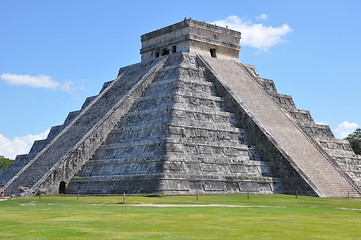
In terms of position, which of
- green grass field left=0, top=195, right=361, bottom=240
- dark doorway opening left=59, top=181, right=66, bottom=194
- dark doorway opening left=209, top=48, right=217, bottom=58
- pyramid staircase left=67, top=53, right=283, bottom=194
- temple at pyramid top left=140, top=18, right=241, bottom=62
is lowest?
green grass field left=0, top=195, right=361, bottom=240

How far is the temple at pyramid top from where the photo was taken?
39.8 meters

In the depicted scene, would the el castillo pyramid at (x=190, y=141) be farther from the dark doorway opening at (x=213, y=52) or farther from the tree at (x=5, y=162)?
the tree at (x=5, y=162)

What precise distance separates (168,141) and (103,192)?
455cm

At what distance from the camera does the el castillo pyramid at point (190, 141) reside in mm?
29250

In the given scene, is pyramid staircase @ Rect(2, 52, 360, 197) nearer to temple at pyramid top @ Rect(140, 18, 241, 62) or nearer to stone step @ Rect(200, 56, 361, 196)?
stone step @ Rect(200, 56, 361, 196)

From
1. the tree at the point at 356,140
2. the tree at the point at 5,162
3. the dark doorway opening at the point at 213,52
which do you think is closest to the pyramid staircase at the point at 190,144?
the dark doorway opening at the point at 213,52

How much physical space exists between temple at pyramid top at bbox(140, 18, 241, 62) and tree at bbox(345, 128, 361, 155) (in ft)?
58.3

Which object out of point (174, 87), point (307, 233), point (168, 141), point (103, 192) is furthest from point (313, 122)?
point (307, 233)

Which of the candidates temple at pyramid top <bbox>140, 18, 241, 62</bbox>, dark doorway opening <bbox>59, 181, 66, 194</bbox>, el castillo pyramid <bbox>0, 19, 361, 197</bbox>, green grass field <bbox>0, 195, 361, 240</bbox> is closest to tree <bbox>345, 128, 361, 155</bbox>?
el castillo pyramid <bbox>0, 19, 361, 197</bbox>

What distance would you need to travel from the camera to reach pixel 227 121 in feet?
110

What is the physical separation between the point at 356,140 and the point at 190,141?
2880 cm

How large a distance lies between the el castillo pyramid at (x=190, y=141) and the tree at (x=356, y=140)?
46.9 ft

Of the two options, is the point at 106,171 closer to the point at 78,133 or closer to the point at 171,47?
the point at 78,133

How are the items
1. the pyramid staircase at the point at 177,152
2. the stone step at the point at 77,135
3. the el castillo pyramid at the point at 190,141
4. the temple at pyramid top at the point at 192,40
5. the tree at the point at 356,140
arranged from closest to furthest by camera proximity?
1. the pyramid staircase at the point at 177,152
2. the el castillo pyramid at the point at 190,141
3. the stone step at the point at 77,135
4. the temple at pyramid top at the point at 192,40
5. the tree at the point at 356,140
